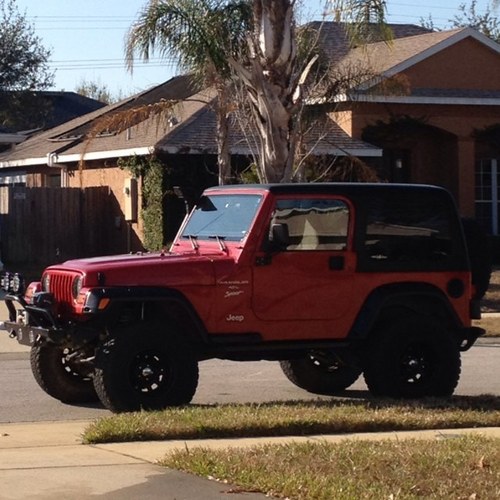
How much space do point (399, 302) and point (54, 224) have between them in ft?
66.6

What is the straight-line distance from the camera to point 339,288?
11.9 metres

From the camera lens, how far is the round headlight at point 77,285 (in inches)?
444

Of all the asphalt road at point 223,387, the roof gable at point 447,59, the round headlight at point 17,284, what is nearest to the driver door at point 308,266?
the asphalt road at point 223,387

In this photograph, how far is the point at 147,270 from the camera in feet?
37.0

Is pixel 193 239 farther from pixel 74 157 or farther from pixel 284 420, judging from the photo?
pixel 74 157

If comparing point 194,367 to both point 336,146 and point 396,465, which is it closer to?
point 396,465

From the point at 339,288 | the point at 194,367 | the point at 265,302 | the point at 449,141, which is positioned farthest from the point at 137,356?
the point at 449,141

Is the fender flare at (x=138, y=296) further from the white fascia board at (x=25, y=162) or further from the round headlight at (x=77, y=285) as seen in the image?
the white fascia board at (x=25, y=162)

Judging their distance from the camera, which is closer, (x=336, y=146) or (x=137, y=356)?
(x=137, y=356)

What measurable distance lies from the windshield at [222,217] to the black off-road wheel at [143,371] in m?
1.32

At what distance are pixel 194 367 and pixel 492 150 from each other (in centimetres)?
2263

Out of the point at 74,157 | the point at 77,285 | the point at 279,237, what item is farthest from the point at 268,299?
the point at 74,157

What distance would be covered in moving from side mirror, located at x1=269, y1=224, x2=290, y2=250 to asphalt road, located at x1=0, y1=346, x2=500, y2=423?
1990 mm

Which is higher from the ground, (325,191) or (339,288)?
(325,191)
